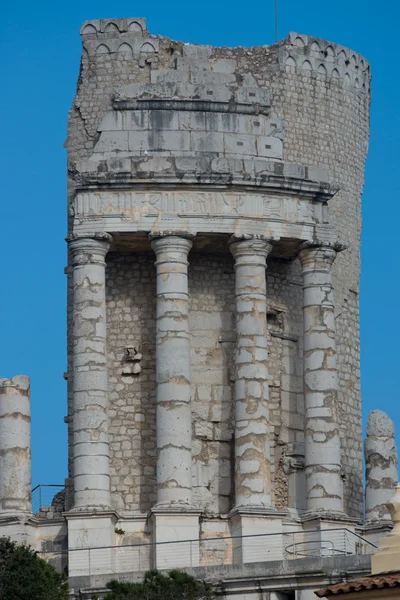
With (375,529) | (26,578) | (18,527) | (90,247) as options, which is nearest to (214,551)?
(375,529)

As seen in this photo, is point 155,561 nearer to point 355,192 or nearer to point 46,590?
point 46,590

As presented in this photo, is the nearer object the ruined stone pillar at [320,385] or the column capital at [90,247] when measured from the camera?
the ruined stone pillar at [320,385]

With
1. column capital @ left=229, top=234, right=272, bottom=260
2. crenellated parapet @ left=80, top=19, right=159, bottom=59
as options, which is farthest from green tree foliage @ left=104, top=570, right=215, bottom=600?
crenellated parapet @ left=80, top=19, right=159, bottom=59

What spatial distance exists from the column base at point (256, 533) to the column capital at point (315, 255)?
5.23 metres

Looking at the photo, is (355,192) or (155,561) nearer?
(155,561)

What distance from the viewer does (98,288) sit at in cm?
4900

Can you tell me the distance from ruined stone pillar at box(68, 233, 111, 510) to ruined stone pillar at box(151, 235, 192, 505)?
1.07 meters

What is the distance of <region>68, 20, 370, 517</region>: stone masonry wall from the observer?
50.7 m

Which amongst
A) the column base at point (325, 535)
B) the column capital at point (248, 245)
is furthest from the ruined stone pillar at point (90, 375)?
the column base at point (325, 535)

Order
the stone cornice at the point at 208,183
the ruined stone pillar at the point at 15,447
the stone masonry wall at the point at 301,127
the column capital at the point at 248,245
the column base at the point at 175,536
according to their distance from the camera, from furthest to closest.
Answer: the stone masonry wall at the point at 301,127
the column capital at the point at 248,245
the stone cornice at the point at 208,183
the ruined stone pillar at the point at 15,447
the column base at the point at 175,536

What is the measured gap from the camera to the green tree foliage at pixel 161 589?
4284 centimetres

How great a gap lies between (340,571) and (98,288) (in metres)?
8.12

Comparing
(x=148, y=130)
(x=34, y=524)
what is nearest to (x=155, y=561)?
(x=34, y=524)

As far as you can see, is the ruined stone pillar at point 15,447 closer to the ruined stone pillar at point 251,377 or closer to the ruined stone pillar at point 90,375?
the ruined stone pillar at point 90,375
